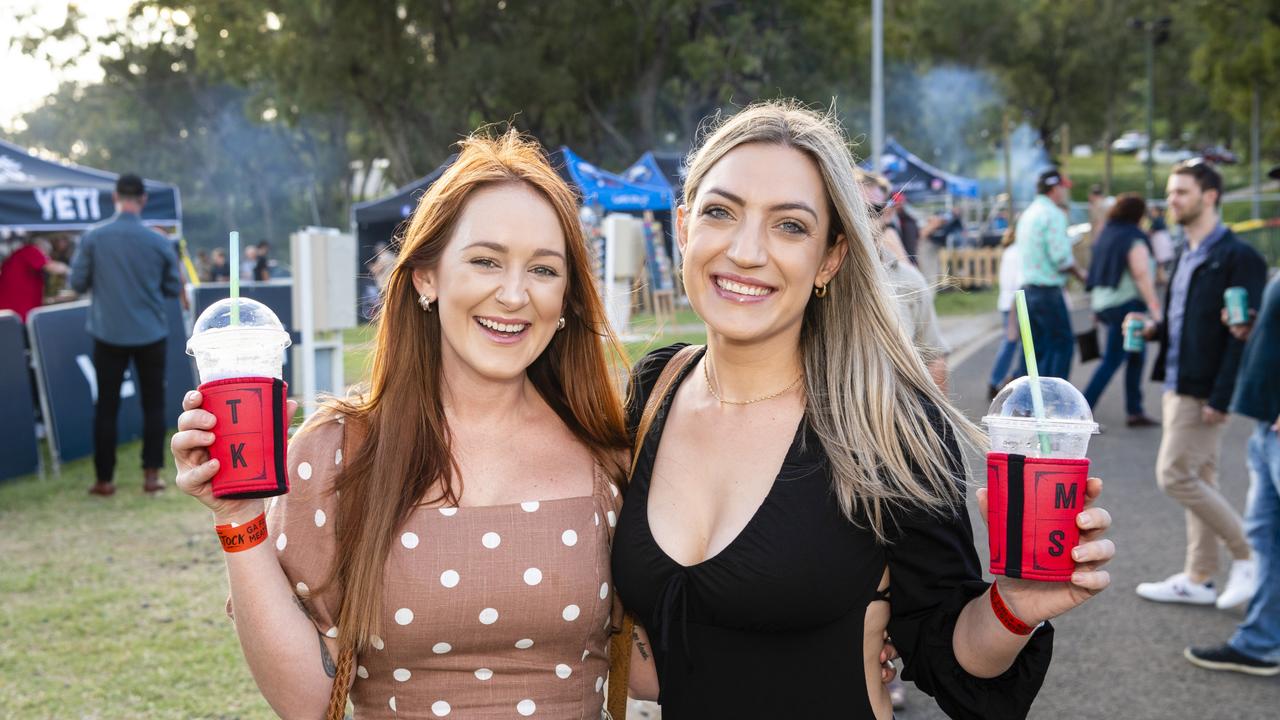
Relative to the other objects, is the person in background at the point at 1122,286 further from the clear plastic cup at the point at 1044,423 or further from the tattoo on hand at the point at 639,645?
the clear plastic cup at the point at 1044,423

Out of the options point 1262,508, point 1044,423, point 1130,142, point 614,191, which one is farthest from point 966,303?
point 1130,142

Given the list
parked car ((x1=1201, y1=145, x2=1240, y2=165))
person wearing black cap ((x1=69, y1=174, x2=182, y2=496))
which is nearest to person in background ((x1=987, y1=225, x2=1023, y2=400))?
parked car ((x1=1201, y1=145, x2=1240, y2=165))

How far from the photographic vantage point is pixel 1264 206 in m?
34.0

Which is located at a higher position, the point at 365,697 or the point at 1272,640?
the point at 365,697

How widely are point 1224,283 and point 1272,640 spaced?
2.21 meters

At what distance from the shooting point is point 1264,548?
496 centimetres

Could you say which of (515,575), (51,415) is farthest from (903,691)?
(51,415)

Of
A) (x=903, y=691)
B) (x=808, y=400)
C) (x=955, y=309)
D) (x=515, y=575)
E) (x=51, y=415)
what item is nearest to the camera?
(x=515, y=575)

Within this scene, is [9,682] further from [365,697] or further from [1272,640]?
[1272,640]

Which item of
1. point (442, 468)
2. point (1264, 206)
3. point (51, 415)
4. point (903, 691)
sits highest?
point (1264, 206)

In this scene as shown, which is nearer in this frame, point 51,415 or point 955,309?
point 51,415

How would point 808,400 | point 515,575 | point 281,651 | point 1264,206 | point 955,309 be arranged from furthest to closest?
point 1264,206 < point 955,309 < point 808,400 < point 515,575 < point 281,651

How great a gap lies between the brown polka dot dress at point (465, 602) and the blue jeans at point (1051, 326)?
841cm

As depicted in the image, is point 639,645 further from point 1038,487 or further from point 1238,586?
point 1238,586
